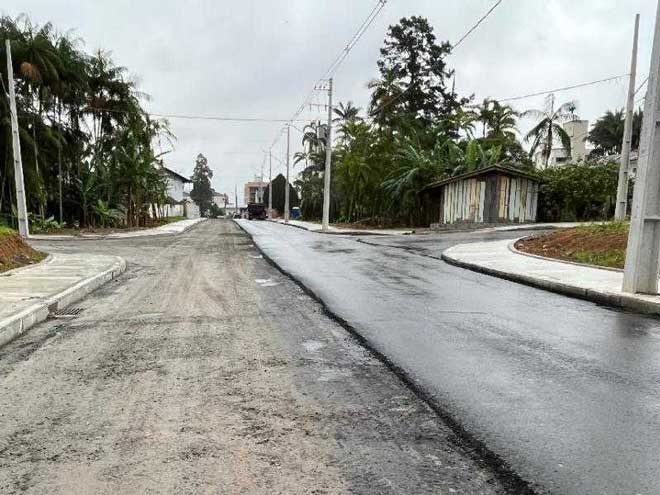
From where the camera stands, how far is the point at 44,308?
7379 millimetres

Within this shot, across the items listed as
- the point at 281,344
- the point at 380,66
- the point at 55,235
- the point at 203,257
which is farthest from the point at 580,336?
the point at 380,66

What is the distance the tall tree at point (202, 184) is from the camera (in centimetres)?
12962

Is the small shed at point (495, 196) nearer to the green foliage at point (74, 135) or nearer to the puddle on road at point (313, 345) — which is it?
the green foliage at point (74, 135)

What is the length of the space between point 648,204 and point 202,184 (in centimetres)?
12662

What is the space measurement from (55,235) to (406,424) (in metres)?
25.8

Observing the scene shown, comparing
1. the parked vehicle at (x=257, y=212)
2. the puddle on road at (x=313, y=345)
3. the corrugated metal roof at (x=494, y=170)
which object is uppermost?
the corrugated metal roof at (x=494, y=170)

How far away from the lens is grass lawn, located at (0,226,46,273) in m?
11.9

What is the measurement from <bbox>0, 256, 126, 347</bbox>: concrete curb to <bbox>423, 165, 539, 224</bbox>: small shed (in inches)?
949

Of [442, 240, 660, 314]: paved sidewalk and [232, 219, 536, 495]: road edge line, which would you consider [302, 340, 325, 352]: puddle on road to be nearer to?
[232, 219, 536, 495]: road edge line

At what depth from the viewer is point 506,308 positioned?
8.17m

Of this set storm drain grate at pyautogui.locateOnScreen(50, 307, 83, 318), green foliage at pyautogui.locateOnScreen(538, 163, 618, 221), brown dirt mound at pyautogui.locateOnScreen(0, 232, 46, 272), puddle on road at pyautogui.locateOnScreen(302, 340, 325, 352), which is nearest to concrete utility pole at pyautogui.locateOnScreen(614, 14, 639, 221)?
green foliage at pyautogui.locateOnScreen(538, 163, 618, 221)

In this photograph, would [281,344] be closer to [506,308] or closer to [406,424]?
[406,424]

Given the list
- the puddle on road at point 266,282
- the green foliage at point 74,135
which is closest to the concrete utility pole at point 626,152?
the puddle on road at point 266,282

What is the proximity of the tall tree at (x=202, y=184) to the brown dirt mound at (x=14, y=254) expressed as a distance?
117333 mm
